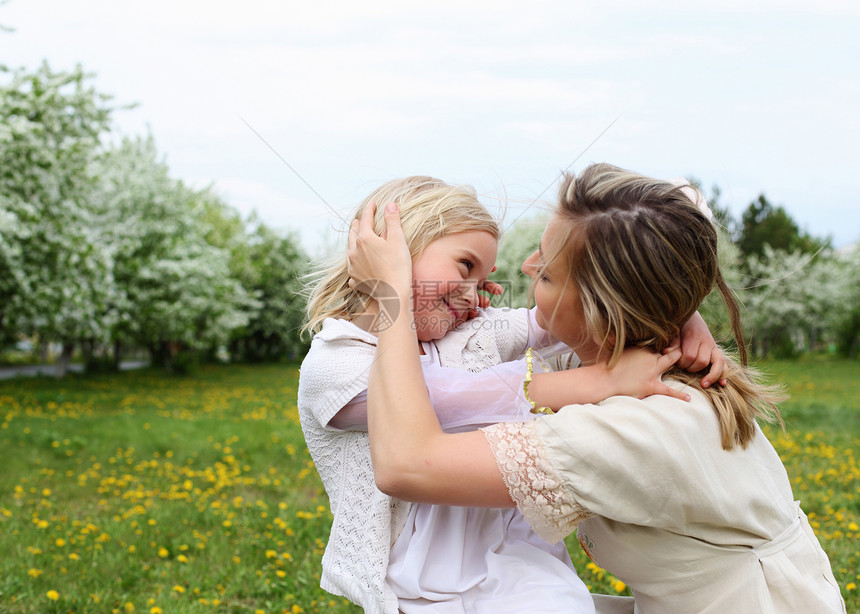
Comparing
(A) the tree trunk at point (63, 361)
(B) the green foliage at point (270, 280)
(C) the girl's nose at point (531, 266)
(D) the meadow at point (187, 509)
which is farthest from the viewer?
(B) the green foliage at point (270, 280)

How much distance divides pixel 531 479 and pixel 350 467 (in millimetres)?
579

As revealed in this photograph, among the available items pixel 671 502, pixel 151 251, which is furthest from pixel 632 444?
pixel 151 251

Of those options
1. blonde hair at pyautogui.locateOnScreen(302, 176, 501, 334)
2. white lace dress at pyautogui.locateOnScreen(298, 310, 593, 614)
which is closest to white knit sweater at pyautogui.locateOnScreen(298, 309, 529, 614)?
white lace dress at pyautogui.locateOnScreen(298, 310, 593, 614)

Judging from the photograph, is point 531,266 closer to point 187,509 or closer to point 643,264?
point 643,264

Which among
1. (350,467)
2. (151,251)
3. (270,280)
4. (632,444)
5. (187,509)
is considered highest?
(632,444)

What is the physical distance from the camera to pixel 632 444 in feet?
4.96

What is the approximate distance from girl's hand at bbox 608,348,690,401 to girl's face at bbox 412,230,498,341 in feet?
1.72

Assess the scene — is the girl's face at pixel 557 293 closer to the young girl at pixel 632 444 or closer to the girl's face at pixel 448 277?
the young girl at pixel 632 444

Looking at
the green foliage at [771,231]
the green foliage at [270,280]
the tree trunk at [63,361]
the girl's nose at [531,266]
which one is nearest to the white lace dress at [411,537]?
the girl's nose at [531,266]

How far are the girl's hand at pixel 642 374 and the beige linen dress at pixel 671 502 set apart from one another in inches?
1.4

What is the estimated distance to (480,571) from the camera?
1.83 metres

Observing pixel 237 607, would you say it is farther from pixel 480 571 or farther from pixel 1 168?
pixel 1 168

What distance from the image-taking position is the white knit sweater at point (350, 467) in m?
1.79

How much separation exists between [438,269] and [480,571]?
32.9 inches
